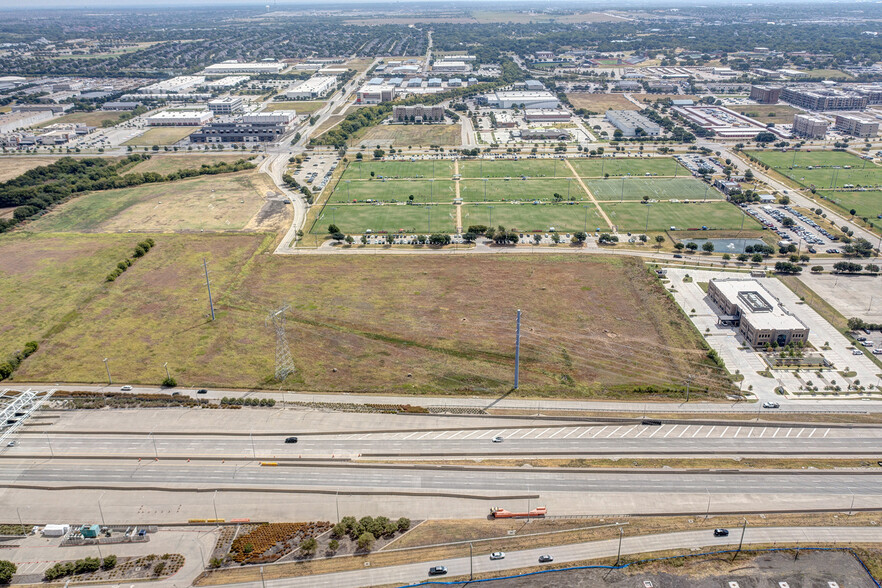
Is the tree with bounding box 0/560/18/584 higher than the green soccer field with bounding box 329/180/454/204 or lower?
lower

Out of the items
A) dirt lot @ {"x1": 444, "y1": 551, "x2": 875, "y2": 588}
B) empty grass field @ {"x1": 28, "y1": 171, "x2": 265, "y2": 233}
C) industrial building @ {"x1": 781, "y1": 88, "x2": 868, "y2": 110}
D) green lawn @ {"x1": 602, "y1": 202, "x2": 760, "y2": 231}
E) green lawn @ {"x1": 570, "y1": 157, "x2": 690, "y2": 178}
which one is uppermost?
industrial building @ {"x1": 781, "y1": 88, "x2": 868, "y2": 110}

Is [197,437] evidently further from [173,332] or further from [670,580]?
[670,580]

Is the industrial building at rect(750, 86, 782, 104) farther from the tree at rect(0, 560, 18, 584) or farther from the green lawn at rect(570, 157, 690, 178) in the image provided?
the tree at rect(0, 560, 18, 584)

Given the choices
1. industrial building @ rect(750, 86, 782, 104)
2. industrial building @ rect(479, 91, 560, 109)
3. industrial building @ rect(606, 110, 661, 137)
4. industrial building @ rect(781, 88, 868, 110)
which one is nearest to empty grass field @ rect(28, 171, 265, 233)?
industrial building @ rect(479, 91, 560, 109)

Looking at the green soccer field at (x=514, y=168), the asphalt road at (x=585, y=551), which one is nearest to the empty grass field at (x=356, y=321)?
the asphalt road at (x=585, y=551)

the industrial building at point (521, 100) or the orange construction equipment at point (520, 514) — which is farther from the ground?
the industrial building at point (521, 100)

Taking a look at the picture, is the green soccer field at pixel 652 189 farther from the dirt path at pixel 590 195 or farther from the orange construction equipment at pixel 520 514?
the orange construction equipment at pixel 520 514

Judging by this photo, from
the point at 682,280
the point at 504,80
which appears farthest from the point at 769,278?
the point at 504,80
